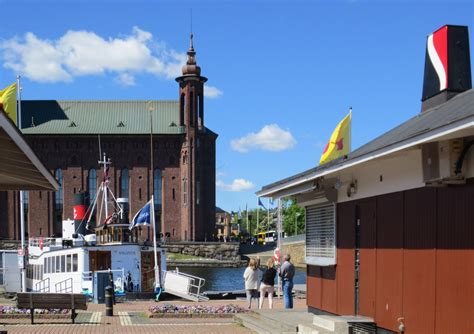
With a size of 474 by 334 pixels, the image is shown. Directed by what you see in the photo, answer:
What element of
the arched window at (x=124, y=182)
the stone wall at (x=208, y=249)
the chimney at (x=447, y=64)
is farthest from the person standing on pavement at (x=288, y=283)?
the arched window at (x=124, y=182)

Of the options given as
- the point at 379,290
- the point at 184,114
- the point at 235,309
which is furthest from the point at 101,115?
the point at 379,290

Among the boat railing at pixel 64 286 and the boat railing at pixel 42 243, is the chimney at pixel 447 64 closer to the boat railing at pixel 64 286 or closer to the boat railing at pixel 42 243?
the boat railing at pixel 64 286

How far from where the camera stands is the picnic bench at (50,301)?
2164 cm

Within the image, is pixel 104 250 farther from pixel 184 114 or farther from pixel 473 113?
pixel 184 114

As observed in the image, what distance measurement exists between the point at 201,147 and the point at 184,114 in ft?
19.1

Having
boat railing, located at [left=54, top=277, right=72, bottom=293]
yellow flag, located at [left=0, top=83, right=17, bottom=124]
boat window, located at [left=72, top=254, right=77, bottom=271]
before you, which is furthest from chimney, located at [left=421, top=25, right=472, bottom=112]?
boat window, located at [left=72, top=254, right=77, bottom=271]

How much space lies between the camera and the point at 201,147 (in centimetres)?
12500

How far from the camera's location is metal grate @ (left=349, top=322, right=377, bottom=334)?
1491 centimetres

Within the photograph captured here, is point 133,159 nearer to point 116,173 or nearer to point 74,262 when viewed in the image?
point 116,173

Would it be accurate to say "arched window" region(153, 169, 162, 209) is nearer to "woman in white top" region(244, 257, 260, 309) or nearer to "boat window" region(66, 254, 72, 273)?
"boat window" region(66, 254, 72, 273)

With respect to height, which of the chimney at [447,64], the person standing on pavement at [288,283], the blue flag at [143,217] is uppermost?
the chimney at [447,64]

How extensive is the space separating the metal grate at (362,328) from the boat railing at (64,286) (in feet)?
80.0

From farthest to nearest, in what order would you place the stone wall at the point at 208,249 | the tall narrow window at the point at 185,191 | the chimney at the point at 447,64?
the tall narrow window at the point at 185,191
the stone wall at the point at 208,249
the chimney at the point at 447,64

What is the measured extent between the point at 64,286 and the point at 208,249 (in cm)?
8359
